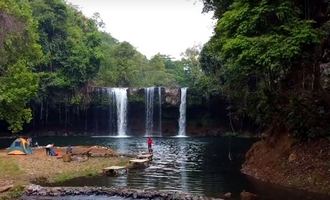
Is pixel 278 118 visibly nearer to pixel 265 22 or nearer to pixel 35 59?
pixel 265 22

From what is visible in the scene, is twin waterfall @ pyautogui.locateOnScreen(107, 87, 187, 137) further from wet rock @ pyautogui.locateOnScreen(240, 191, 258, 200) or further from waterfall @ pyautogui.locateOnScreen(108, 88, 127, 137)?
wet rock @ pyautogui.locateOnScreen(240, 191, 258, 200)

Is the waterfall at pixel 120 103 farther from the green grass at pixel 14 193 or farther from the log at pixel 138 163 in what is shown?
the green grass at pixel 14 193

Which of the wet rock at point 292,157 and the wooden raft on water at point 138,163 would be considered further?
the wooden raft on water at point 138,163

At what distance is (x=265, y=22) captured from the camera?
21.7 metres

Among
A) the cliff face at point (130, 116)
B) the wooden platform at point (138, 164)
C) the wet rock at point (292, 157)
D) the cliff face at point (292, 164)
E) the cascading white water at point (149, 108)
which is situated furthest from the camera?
the cascading white water at point (149, 108)

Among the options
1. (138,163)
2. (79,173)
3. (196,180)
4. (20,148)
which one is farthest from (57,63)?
(196,180)

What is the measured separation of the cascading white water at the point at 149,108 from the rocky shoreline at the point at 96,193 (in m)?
42.6

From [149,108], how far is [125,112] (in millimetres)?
3361

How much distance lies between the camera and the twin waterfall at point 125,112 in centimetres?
6262

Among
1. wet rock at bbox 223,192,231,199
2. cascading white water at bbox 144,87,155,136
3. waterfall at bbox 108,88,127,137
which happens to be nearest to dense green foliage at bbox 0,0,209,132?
waterfall at bbox 108,88,127,137

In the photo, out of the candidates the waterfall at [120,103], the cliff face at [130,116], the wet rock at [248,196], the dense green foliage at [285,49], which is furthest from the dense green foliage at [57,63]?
the wet rock at [248,196]

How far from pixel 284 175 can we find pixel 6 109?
2474 cm

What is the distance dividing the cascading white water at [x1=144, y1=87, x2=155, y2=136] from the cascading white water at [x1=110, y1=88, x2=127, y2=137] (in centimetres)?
300

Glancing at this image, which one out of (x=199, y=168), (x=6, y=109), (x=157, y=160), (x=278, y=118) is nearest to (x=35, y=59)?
(x=6, y=109)
